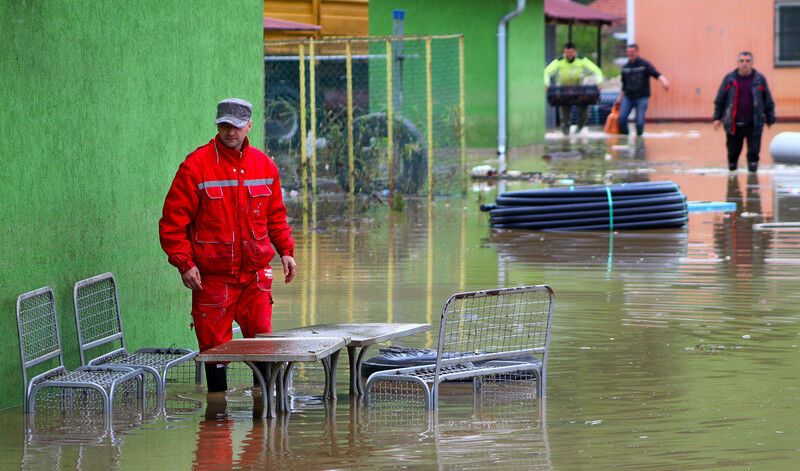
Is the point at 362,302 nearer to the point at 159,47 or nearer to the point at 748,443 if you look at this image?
the point at 159,47

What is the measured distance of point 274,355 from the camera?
745 cm

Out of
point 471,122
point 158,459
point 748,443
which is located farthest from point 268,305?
point 471,122

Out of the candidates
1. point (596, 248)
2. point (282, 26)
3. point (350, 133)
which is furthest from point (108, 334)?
point (282, 26)

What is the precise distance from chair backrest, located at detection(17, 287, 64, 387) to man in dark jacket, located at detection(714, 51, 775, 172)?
15.9m

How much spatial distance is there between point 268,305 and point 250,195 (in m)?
0.64

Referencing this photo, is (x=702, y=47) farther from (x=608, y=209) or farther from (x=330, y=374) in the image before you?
(x=330, y=374)

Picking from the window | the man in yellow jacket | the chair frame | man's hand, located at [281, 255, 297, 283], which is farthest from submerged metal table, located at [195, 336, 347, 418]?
the window

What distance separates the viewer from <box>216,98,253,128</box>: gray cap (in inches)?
323

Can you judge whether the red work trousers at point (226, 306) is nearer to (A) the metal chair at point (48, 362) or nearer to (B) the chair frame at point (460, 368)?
(A) the metal chair at point (48, 362)

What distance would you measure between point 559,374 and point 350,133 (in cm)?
1023

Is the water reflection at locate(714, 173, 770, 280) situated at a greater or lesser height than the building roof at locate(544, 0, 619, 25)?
lesser

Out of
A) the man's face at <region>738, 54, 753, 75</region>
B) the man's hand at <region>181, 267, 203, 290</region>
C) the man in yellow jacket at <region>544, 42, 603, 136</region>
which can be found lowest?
the man's hand at <region>181, 267, 203, 290</region>

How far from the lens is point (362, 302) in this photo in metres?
11.7

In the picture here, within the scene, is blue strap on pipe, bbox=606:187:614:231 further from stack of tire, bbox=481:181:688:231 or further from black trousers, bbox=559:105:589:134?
black trousers, bbox=559:105:589:134
